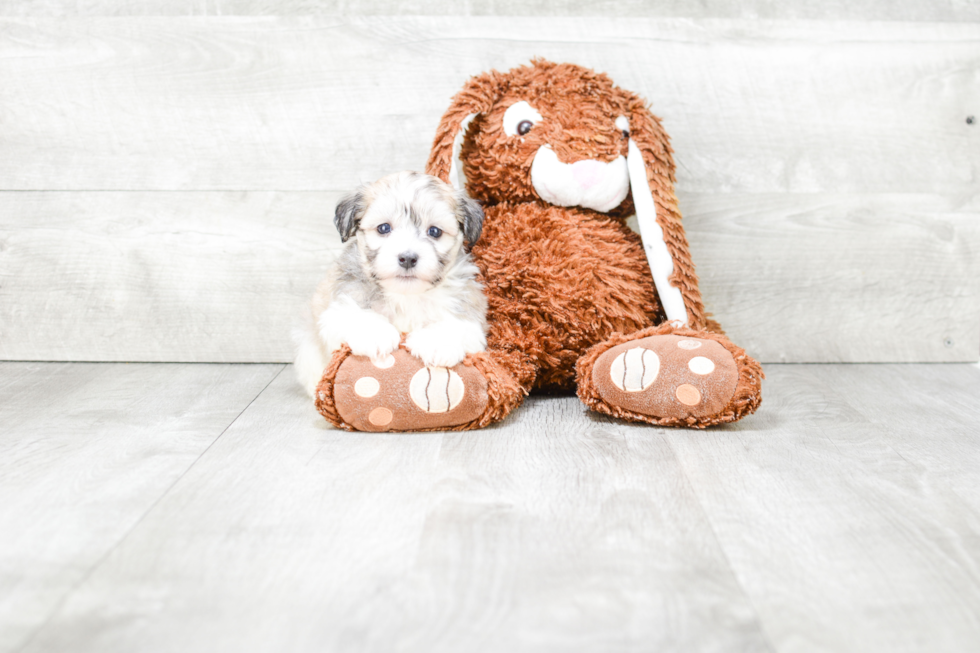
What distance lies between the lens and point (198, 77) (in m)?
2.30

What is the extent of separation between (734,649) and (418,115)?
1.79 metres

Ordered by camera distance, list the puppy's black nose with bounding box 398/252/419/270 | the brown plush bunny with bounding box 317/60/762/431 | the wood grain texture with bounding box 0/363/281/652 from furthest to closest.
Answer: the brown plush bunny with bounding box 317/60/762/431 < the puppy's black nose with bounding box 398/252/419/270 < the wood grain texture with bounding box 0/363/281/652

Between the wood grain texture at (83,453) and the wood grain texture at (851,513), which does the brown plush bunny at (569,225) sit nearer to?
the wood grain texture at (851,513)

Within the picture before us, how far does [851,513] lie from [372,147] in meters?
1.64

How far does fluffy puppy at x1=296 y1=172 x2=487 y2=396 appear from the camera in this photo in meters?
1.70

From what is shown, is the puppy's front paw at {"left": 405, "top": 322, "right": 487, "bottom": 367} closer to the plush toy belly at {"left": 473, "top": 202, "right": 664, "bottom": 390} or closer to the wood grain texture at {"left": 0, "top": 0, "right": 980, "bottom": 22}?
the plush toy belly at {"left": 473, "top": 202, "right": 664, "bottom": 390}

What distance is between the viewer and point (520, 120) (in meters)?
1.99

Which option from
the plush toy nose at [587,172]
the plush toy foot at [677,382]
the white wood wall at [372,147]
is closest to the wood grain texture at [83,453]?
the white wood wall at [372,147]

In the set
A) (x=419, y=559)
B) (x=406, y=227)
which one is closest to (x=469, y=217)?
(x=406, y=227)

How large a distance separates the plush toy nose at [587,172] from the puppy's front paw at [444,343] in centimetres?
48

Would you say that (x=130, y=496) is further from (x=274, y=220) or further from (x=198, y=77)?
(x=198, y=77)

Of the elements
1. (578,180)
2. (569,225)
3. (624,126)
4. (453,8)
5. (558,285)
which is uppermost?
(453,8)

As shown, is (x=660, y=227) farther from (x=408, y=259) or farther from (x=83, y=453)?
(x=83, y=453)

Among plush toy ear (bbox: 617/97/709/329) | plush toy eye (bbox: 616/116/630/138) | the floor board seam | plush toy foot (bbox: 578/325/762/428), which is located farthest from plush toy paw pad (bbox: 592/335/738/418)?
plush toy eye (bbox: 616/116/630/138)
